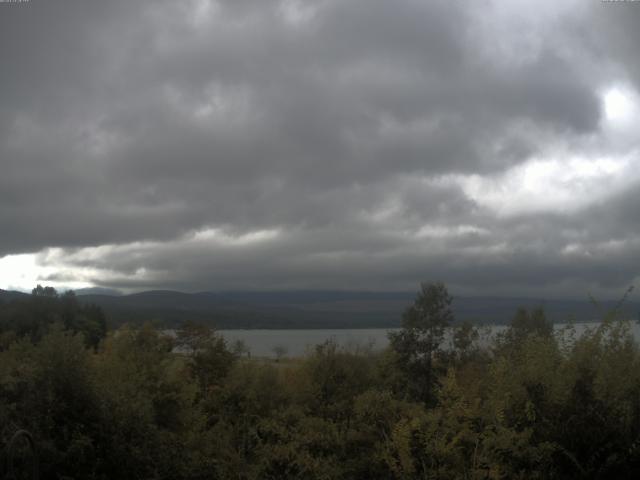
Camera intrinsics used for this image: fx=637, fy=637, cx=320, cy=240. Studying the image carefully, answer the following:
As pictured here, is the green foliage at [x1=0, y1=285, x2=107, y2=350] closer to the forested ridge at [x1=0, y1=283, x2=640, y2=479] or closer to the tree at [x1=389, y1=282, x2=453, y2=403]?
the tree at [x1=389, y1=282, x2=453, y2=403]

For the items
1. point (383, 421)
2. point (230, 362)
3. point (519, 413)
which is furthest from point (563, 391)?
point (230, 362)

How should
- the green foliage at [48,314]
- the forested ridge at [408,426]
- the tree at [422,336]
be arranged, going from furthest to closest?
the green foliage at [48,314], the tree at [422,336], the forested ridge at [408,426]

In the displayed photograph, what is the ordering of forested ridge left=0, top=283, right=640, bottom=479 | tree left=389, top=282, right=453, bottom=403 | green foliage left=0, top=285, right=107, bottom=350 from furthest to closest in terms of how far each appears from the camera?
green foliage left=0, top=285, right=107, bottom=350, tree left=389, top=282, right=453, bottom=403, forested ridge left=0, top=283, right=640, bottom=479

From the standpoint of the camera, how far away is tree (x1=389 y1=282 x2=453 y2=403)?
4006cm

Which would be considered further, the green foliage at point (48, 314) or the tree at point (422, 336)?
the green foliage at point (48, 314)

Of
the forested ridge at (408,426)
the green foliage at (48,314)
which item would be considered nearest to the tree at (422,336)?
the forested ridge at (408,426)

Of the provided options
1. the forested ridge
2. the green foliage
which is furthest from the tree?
the green foliage

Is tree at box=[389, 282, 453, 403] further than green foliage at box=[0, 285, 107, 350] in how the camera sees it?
No

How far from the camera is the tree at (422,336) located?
4006 centimetres

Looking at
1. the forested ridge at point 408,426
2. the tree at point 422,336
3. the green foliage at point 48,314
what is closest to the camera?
the forested ridge at point 408,426

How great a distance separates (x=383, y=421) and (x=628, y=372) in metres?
6.48

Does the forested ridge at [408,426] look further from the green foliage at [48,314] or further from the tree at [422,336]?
the green foliage at [48,314]

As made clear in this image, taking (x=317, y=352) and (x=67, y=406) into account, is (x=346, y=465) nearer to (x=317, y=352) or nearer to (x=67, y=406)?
(x=67, y=406)

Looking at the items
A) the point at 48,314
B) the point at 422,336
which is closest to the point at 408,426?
the point at 422,336
